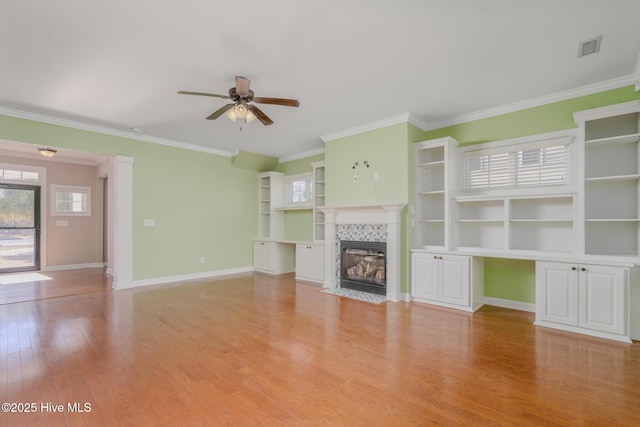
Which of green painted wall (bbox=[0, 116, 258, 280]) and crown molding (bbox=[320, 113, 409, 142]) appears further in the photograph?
green painted wall (bbox=[0, 116, 258, 280])

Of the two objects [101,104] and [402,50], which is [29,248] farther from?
[402,50]

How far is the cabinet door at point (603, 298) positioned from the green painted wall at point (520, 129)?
2.56ft

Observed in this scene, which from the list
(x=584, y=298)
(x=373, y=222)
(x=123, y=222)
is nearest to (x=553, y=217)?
(x=584, y=298)

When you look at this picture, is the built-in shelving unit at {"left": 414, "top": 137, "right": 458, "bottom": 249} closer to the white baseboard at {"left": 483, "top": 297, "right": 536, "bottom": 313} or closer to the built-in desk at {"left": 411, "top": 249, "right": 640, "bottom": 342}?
the built-in desk at {"left": 411, "top": 249, "right": 640, "bottom": 342}

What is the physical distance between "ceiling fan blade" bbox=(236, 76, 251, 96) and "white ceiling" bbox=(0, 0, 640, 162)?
0.46 ft

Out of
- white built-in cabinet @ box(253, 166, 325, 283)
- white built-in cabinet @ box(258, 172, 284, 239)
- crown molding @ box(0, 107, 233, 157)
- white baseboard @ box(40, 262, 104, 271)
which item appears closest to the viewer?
crown molding @ box(0, 107, 233, 157)

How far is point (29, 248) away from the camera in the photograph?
7105 mm

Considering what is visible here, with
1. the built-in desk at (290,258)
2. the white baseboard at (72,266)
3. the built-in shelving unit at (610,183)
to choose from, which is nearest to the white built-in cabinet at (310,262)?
the built-in desk at (290,258)

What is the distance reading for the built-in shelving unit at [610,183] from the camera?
3.33 m

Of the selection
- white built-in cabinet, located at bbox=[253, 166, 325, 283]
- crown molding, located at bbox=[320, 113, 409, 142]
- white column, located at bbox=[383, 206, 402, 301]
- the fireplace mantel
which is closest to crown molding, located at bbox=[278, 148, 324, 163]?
white built-in cabinet, located at bbox=[253, 166, 325, 283]

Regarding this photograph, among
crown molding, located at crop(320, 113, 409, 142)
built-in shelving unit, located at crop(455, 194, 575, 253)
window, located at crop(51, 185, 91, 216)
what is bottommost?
built-in shelving unit, located at crop(455, 194, 575, 253)

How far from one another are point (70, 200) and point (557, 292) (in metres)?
10.00

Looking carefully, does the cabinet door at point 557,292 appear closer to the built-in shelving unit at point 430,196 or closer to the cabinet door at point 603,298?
the cabinet door at point 603,298

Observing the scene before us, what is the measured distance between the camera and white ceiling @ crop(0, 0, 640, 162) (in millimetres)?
2295
